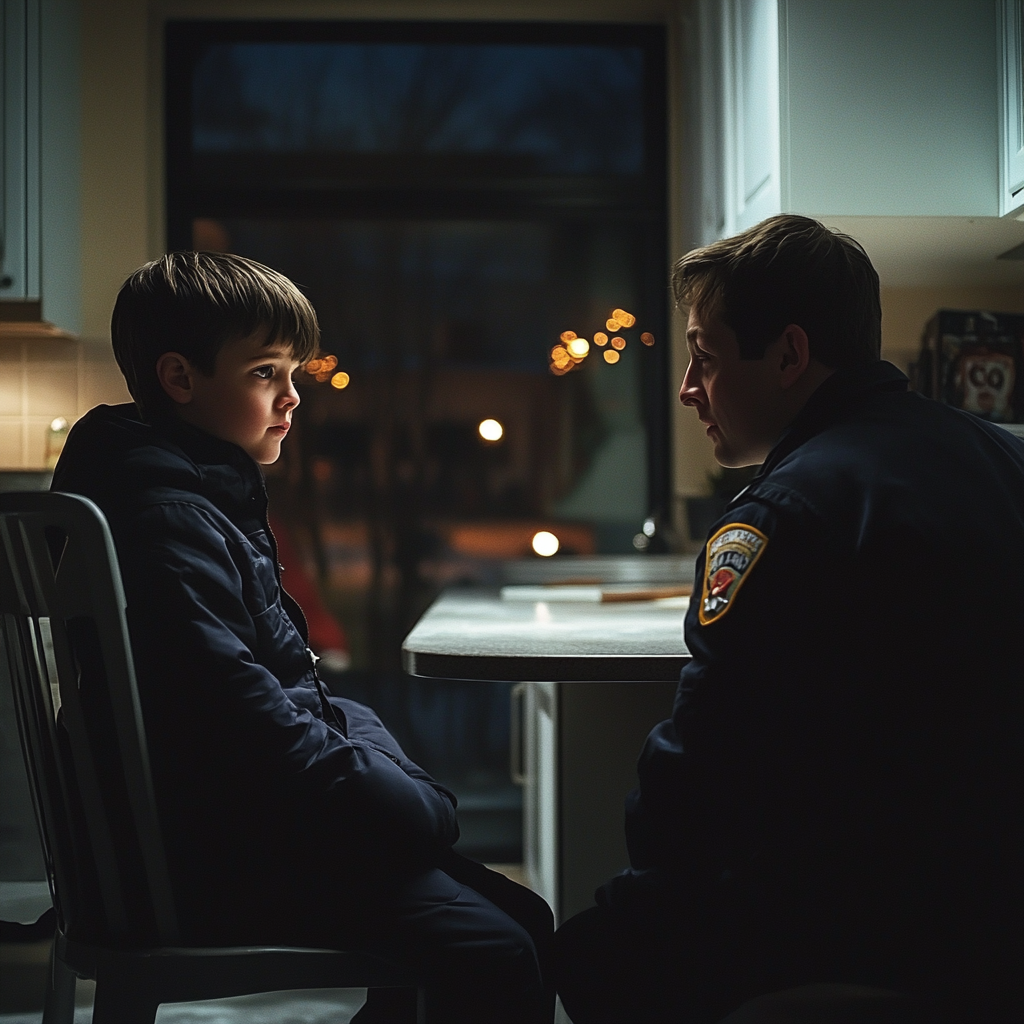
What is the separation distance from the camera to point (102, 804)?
3.12ft

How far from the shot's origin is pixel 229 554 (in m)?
→ 1.00

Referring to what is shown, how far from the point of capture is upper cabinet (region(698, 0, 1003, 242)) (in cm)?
174

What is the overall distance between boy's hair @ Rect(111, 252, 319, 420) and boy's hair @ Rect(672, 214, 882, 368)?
1.55 feet

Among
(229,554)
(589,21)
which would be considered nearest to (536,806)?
(229,554)

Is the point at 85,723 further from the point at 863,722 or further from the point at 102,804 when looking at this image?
the point at 863,722

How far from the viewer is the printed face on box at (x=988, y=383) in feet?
6.64

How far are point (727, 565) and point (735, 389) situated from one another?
27cm

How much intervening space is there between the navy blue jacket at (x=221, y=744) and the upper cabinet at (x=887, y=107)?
3.91 feet

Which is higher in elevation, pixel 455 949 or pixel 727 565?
pixel 727 565

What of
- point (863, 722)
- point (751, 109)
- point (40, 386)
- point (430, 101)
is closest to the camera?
point (863, 722)

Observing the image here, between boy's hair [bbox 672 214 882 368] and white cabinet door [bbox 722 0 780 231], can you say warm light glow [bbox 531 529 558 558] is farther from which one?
boy's hair [bbox 672 214 882 368]

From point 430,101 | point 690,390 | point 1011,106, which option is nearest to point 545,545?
point 430,101

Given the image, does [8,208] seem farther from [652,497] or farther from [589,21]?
[652,497]

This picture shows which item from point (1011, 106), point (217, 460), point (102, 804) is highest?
point (1011, 106)
